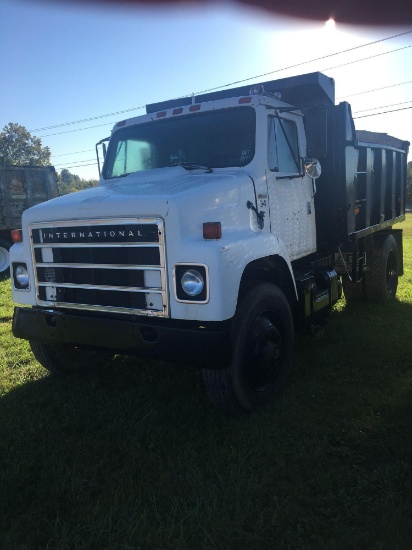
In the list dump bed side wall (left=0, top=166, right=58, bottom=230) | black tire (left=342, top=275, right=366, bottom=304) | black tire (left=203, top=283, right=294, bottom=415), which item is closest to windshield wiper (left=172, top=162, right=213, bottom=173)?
black tire (left=203, top=283, right=294, bottom=415)

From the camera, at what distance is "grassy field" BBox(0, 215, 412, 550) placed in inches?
95.6

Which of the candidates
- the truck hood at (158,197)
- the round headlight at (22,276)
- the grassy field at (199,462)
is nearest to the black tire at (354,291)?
the grassy field at (199,462)

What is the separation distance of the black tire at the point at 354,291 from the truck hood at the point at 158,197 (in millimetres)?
3736

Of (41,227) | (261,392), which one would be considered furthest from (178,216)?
(261,392)

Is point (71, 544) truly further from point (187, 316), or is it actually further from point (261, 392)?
point (261, 392)

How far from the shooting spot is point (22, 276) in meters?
3.98

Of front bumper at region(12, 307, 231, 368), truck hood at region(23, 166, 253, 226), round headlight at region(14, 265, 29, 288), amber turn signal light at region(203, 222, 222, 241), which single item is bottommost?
front bumper at region(12, 307, 231, 368)

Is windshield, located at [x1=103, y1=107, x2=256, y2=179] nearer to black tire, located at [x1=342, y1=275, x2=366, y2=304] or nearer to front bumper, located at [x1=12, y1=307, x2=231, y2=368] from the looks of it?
front bumper, located at [x1=12, y1=307, x2=231, y2=368]

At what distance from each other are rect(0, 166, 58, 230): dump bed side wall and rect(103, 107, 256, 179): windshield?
28.7 ft

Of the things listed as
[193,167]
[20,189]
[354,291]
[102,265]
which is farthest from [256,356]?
[20,189]

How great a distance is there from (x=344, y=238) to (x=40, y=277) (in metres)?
3.51

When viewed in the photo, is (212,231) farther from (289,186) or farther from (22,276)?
(22,276)

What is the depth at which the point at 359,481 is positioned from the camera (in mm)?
2807

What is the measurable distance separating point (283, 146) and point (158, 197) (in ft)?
5.80
